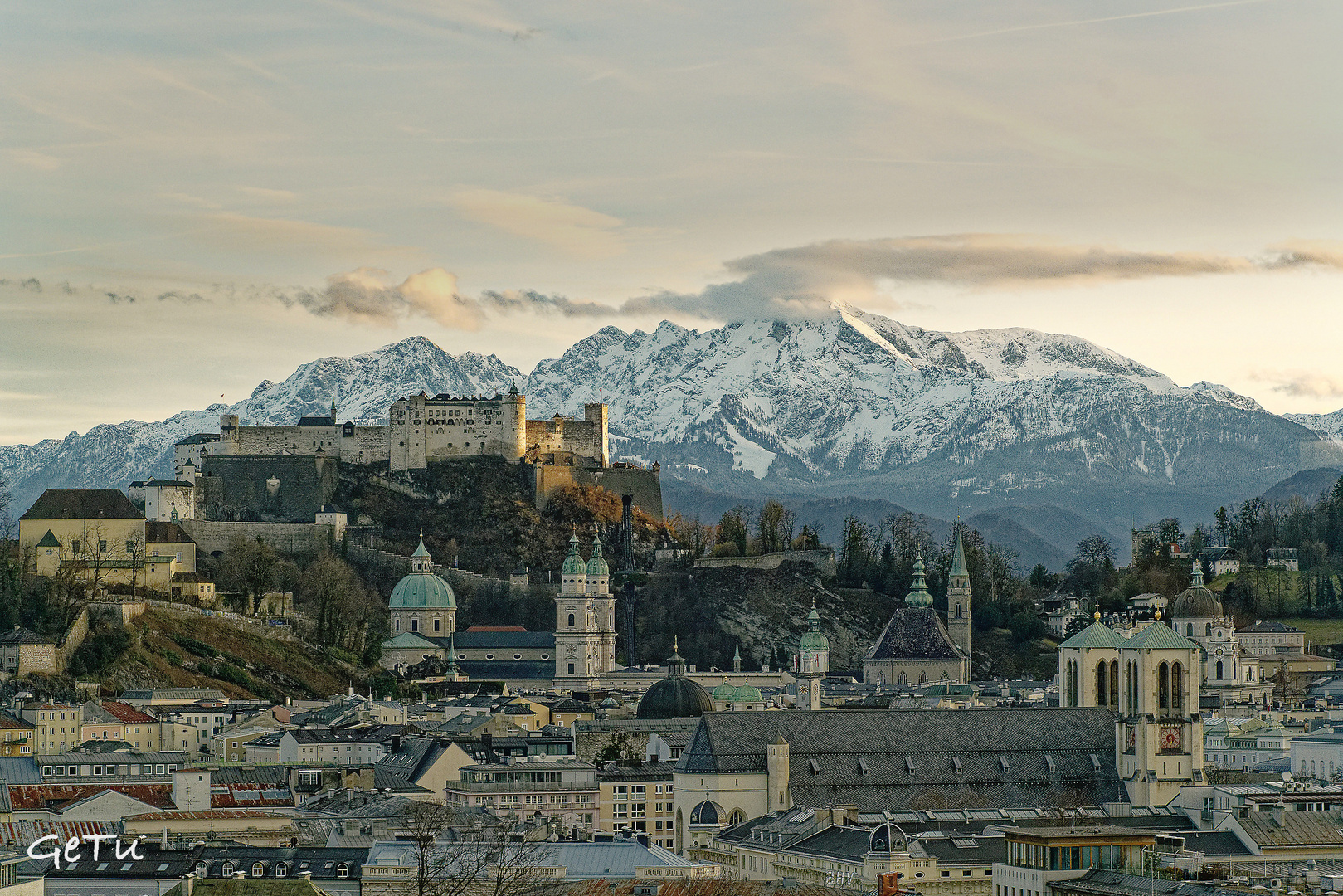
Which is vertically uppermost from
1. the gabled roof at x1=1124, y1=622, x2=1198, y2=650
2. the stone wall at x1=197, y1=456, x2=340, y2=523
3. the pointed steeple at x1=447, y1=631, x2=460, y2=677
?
the stone wall at x1=197, y1=456, x2=340, y2=523

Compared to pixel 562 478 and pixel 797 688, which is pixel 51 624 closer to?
pixel 797 688

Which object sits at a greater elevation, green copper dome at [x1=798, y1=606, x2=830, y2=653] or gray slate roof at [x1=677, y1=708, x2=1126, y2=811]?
green copper dome at [x1=798, y1=606, x2=830, y2=653]

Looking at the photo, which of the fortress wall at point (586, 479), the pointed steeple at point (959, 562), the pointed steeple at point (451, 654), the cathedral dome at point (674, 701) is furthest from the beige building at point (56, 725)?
the pointed steeple at point (959, 562)

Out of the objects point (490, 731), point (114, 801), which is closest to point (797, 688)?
point (490, 731)

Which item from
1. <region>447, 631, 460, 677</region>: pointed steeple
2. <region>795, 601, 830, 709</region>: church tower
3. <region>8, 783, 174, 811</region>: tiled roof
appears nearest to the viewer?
<region>8, 783, 174, 811</region>: tiled roof

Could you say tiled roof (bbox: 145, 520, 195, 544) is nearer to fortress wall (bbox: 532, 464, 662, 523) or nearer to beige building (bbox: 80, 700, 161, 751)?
beige building (bbox: 80, 700, 161, 751)

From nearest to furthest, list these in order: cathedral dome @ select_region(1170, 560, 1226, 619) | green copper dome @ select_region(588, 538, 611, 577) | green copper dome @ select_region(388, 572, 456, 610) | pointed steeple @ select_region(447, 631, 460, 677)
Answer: pointed steeple @ select_region(447, 631, 460, 677) → green copper dome @ select_region(588, 538, 611, 577) → cathedral dome @ select_region(1170, 560, 1226, 619) → green copper dome @ select_region(388, 572, 456, 610)

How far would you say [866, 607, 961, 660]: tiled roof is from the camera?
6934 inches

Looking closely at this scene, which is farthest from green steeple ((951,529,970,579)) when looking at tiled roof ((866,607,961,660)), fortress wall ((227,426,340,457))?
fortress wall ((227,426,340,457))

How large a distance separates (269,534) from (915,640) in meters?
43.0

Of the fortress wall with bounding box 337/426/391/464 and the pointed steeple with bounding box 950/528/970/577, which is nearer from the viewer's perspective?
the pointed steeple with bounding box 950/528/970/577

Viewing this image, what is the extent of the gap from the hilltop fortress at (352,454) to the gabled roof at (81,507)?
61.3 feet

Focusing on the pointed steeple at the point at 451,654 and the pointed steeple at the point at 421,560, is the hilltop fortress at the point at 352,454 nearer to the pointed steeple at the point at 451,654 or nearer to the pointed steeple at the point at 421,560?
the pointed steeple at the point at 421,560

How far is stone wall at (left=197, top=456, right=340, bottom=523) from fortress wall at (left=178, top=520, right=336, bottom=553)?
3.55m
